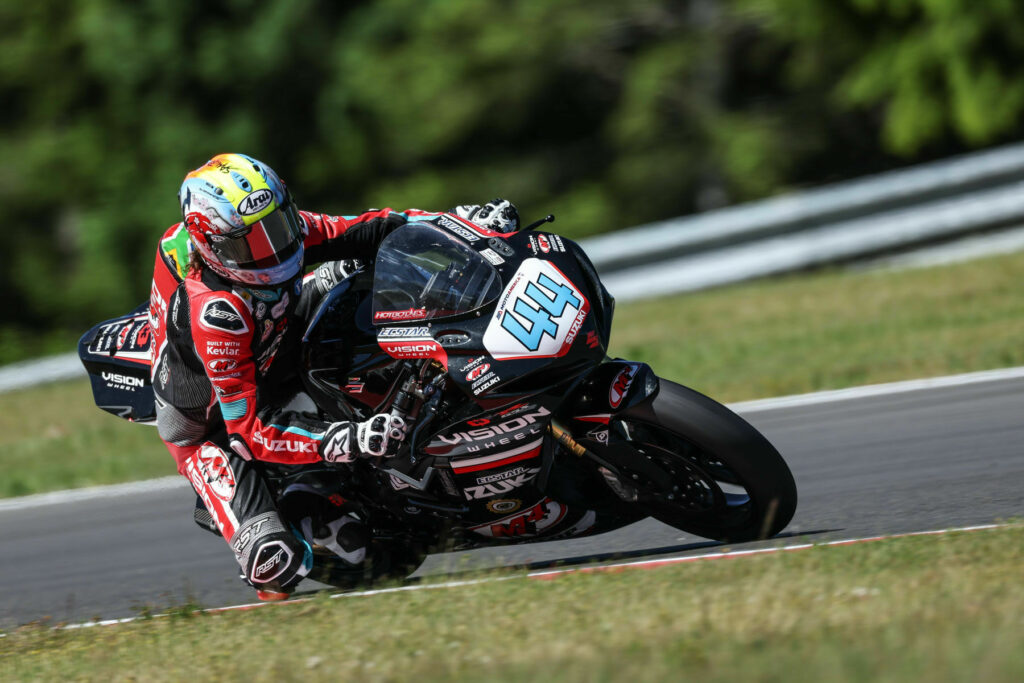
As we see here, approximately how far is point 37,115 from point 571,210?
697cm

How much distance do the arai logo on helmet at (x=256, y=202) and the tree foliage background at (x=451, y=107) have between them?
807cm

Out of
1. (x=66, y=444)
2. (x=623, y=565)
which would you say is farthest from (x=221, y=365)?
(x=66, y=444)

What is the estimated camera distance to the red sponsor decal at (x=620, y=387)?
4.25m

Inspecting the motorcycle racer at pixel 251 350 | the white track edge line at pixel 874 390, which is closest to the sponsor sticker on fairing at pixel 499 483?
the motorcycle racer at pixel 251 350

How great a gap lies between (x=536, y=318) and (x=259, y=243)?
1088 millimetres

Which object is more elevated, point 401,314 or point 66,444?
point 401,314

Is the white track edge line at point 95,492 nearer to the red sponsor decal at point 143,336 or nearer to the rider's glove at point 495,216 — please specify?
the red sponsor decal at point 143,336

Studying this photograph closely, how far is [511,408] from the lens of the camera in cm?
423

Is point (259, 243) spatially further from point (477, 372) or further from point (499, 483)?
point (499, 483)

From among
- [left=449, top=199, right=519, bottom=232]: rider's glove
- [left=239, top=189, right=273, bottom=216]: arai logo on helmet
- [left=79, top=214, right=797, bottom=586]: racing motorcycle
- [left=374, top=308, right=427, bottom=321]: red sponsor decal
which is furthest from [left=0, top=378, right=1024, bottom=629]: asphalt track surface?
[left=239, top=189, right=273, bottom=216]: arai logo on helmet

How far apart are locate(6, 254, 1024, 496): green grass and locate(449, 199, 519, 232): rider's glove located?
128 inches

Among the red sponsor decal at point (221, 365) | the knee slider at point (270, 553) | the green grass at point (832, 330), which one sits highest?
the red sponsor decal at point (221, 365)

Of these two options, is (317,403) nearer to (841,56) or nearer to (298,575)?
(298,575)

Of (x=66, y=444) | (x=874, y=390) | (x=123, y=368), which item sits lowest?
(x=66, y=444)
